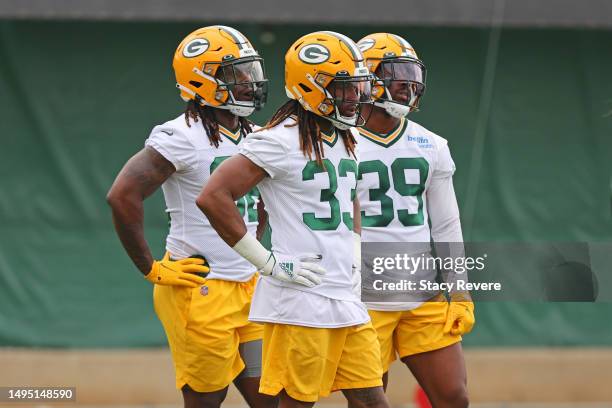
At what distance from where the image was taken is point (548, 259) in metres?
7.96

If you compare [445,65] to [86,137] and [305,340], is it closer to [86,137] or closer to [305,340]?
[86,137]

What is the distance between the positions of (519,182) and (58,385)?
3798mm

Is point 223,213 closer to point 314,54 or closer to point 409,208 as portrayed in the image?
point 314,54

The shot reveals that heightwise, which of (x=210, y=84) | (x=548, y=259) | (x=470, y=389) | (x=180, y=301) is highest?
(x=210, y=84)

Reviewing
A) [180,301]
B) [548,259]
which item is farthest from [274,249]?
[548,259]

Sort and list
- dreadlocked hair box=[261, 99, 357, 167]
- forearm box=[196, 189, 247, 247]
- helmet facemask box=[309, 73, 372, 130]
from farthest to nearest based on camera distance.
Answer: helmet facemask box=[309, 73, 372, 130], dreadlocked hair box=[261, 99, 357, 167], forearm box=[196, 189, 247, 247]

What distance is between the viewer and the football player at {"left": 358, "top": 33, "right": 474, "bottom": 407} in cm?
600

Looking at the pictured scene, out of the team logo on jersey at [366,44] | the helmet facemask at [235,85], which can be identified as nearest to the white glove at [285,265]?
the helmet facemask at [235,85]

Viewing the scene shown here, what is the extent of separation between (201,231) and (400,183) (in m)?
1.03

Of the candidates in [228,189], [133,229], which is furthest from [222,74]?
[228,189]

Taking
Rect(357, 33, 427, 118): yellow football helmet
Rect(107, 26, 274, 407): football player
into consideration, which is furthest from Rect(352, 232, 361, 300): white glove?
Rect(357, 33, 427, 118): yellow football helmet

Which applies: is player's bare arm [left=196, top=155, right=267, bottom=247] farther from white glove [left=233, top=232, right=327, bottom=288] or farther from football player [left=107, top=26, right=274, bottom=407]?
football player [left=107, top=26, right=274, bottom=407]

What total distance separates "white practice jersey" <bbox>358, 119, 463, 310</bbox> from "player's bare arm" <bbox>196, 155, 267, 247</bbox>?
118cm

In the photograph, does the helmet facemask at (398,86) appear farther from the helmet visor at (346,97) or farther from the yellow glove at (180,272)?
the yellow glove at (180,272)
